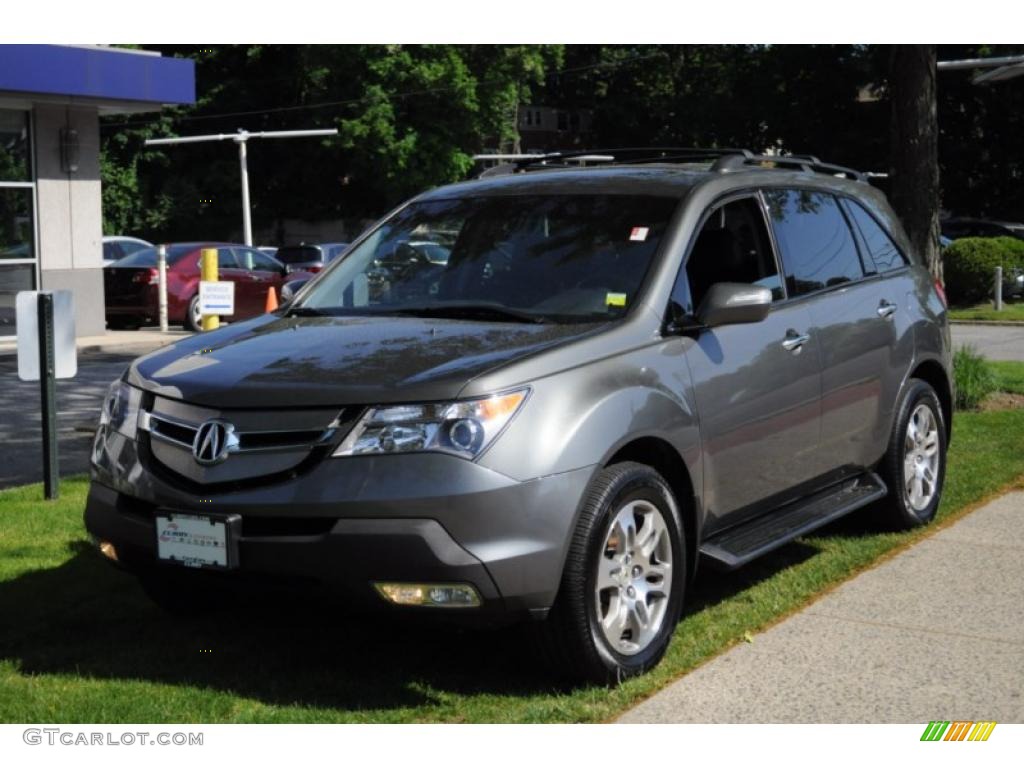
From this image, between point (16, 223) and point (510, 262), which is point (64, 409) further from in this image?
point (16, 223)

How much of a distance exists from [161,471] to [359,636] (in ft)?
3.55

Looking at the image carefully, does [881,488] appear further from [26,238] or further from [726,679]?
[26,238]

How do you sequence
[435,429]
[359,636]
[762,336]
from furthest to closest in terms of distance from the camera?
[762,336] → [359,636] → [435,429]

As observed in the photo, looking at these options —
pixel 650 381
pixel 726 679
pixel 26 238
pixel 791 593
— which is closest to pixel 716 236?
pixel 650 381

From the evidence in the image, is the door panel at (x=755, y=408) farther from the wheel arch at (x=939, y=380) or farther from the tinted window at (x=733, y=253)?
the wheel arch at (x=939, y=380)

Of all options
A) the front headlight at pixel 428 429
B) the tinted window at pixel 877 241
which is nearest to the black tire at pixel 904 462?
the tinted window at pixel 877 241

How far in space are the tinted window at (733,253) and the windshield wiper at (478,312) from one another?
71 cm

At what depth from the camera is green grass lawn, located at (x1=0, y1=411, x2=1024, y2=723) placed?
4.53 m

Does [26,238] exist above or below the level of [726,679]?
above

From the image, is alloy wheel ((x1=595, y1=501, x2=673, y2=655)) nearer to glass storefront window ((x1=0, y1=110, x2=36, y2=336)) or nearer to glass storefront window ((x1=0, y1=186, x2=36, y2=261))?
glass storefront window ((x1=0, y1=110, x2=36, y2=336))

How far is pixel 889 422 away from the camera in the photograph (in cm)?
687

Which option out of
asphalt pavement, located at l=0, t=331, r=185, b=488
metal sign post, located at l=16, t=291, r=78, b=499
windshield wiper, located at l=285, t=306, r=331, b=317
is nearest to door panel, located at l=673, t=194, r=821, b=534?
windshield wiper, located at l=285, t=306, r=331, b=317

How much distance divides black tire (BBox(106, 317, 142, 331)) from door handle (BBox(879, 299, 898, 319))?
1865cm

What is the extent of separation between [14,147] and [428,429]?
17750mm
